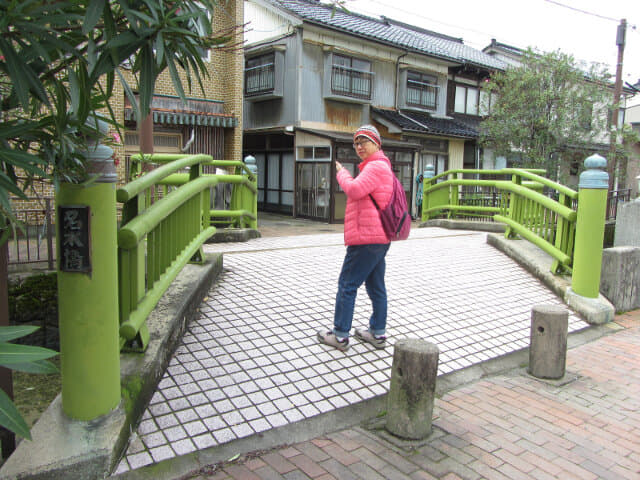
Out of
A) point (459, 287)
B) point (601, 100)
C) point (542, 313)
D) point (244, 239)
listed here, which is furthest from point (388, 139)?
point (542, 313)

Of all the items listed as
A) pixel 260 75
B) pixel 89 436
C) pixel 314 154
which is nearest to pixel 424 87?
pixel 314 154

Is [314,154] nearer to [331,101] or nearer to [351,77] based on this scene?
[331,101]

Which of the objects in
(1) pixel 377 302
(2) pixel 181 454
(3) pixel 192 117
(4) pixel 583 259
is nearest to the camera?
(2) pixel 181 454

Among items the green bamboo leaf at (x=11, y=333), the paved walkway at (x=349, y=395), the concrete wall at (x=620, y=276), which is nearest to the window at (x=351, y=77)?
the concrete wall at (x=620, y=276)

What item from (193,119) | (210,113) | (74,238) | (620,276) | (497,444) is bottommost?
(497,444)

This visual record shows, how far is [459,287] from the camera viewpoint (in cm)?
620

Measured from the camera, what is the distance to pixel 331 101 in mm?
18781

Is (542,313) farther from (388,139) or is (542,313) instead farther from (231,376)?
(388,139)

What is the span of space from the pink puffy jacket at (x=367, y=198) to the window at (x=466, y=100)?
20.4 meters

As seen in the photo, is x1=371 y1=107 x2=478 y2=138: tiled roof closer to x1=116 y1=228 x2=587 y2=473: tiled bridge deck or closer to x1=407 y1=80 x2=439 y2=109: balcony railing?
x1=407 y1=80 x2=439 y2=109: balcony railing

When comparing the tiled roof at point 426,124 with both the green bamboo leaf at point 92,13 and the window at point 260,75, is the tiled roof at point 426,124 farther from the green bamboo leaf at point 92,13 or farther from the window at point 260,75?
the green bamboo leaf at point 92,13

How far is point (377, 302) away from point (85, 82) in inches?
117

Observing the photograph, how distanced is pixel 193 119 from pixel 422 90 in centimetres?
1022

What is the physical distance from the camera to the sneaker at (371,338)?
4340 millimetres
